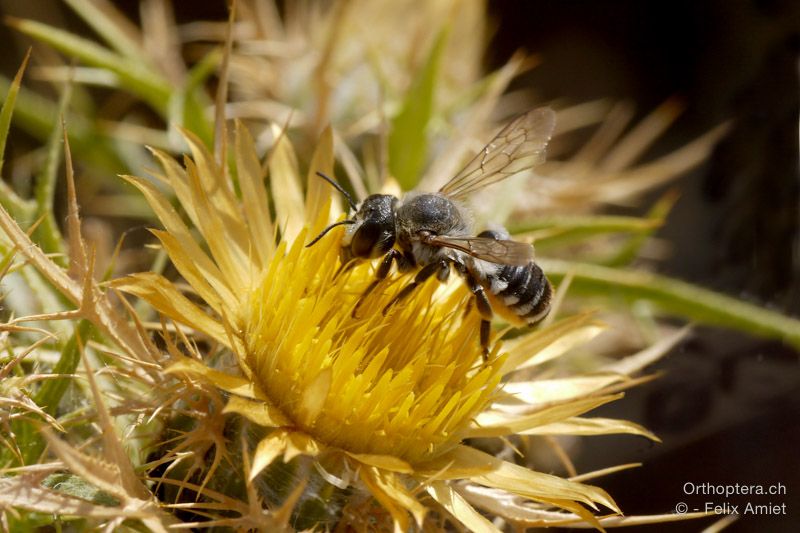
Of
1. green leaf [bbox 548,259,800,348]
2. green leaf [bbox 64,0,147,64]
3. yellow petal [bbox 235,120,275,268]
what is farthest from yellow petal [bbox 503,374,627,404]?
green leaf [bbox 64,0,147,64]

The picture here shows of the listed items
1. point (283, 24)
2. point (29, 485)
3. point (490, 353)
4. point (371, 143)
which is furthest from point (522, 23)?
point (29, 485)

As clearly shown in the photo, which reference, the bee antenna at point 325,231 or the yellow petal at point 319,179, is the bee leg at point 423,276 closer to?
→ the bee antenna at point 325,231

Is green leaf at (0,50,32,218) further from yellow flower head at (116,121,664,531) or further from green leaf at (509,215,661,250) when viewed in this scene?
green leaf at (509,215,661,250)

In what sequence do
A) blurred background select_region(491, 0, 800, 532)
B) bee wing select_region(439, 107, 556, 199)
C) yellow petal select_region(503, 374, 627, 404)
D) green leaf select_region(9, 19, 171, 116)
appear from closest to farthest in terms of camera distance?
yellow petal select_region(503, 374, 627, 404) → bee wing select_region(439, 107, 556, 199) → green leaf select_region(9, 19, 171, 116) → blurred background select_region(491, 0, 800, 532)

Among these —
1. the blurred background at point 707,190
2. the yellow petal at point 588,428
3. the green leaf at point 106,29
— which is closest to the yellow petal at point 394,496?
the yellow petal at point 588,428

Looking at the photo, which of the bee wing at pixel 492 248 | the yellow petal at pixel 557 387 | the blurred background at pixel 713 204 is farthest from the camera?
the blurred background at pixel 713 204

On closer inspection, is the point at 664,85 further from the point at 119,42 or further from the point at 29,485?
the point at 29,485

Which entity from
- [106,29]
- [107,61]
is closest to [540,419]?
[107,61]

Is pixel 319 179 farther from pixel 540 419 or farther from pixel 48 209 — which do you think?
pixel 540 419
